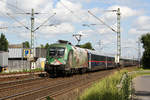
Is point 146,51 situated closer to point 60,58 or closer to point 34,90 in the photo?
point 60,58

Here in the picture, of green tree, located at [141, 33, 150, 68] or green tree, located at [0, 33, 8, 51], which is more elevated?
green tree, located at [0, 33, 8, 51]

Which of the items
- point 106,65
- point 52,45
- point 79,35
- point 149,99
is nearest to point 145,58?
point 106,65

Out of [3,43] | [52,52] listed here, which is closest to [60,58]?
[52,52]

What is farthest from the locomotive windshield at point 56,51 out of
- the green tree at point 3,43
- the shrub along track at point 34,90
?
the green tree at point 3,43

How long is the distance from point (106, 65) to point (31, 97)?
35.7 metres

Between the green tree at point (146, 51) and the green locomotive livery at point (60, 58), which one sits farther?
the green tree at point (146, 51)

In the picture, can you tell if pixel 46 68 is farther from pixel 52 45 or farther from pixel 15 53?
pixel 15 53

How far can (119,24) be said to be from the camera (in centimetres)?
2758

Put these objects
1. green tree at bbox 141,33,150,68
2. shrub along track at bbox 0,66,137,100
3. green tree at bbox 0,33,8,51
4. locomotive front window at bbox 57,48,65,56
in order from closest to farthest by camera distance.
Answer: shrub along track at bbox 0,66,137,100 → locomotive front window at bbox 57,48,65,56 → green tree at bbox 141,33,150,68 → green tree at bbox 0,33,8,51

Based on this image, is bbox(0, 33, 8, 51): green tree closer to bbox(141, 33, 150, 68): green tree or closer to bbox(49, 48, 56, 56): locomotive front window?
bbox(141, 33, 150, 68): green tree

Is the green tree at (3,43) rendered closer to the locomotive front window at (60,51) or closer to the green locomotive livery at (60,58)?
the green locomotive livery at (60,58)

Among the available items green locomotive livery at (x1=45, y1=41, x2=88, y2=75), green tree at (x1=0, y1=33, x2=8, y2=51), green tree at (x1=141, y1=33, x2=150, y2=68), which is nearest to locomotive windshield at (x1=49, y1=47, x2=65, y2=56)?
green locomotive livery at (x1=45, y1=41, x2=88, y2=75)

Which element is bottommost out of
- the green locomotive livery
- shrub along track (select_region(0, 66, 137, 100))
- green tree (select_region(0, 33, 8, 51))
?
shrub along track (select_region(0, 66, 137, 100))

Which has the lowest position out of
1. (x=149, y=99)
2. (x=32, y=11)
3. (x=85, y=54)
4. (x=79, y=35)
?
(x=149, y=99)
